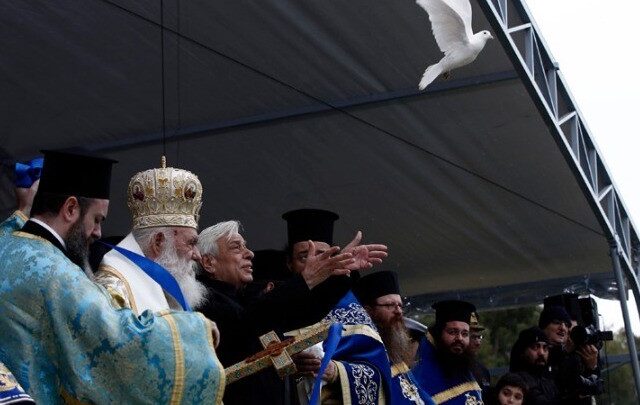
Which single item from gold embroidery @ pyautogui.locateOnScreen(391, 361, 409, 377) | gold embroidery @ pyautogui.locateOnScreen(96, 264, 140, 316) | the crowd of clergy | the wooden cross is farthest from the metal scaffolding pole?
gold embroidery @ pyautogui.locateOnScreen(96, 264, 140, 316)

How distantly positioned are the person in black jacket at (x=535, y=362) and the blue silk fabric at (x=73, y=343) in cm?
473

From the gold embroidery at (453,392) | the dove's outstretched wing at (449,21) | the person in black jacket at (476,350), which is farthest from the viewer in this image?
the person in black jacket at (476,350)

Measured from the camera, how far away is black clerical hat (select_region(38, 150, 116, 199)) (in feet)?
14.8

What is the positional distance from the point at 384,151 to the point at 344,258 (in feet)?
16.7

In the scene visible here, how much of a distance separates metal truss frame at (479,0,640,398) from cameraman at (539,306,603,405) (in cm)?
114

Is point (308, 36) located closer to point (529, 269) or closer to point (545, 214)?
point (545, 214)

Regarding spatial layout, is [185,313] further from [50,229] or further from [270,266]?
[270,266]

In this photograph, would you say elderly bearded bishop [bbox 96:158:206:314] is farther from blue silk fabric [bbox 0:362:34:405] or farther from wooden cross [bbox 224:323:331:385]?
blue silk fabric [bbox 0:362:34:405]

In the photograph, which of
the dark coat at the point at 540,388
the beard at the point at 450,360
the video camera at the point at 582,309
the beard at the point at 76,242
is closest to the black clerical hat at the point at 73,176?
the beard at the point at 76,242

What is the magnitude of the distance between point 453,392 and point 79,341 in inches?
159

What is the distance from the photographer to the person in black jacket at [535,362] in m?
8.77

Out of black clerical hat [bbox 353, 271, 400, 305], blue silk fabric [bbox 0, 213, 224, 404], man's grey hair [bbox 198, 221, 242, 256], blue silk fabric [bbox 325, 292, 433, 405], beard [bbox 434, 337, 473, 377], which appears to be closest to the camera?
blue silk fabric [bbox 0, 213, 224, 404]

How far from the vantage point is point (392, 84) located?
32.1 feet

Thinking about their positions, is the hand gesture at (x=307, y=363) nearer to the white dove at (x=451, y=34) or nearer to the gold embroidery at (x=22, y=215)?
the gold embroidery at (x=22, y=215)
